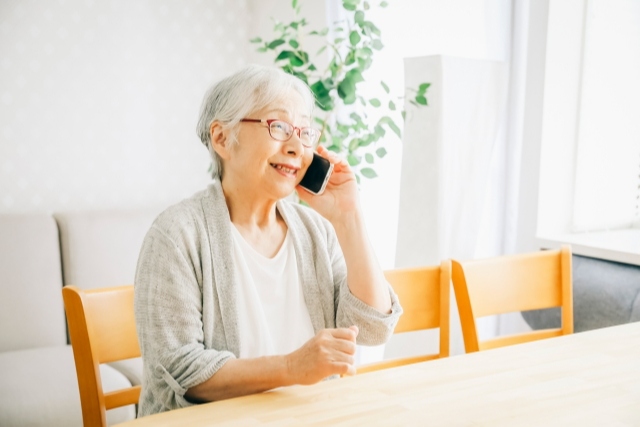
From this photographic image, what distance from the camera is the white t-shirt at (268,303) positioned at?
4.30 feet

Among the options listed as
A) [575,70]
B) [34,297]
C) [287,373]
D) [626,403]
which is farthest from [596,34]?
[34,297]

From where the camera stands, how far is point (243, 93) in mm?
1336

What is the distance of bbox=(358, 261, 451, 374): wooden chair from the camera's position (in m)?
1.52

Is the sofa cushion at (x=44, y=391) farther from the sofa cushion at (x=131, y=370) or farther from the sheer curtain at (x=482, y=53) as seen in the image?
the sheer curtain at (x=482, y=53)

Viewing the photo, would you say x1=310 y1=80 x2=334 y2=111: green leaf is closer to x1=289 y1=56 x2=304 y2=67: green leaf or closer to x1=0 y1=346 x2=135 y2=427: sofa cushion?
x1=289 y1=56 x2=304 y2=67: green leaf

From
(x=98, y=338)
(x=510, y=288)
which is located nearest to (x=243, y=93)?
(x=98, y=338)

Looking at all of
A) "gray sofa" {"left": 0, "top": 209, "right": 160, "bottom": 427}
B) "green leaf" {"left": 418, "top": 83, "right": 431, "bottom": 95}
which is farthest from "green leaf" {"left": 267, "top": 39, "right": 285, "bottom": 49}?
"gray sofa" {"left": 0, "top": 209, "right": 160, "bottom": 427}

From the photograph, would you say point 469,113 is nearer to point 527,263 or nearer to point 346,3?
point 346,3

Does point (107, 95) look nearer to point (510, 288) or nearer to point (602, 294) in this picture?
point (510, 288)

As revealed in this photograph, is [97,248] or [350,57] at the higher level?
[350,57]

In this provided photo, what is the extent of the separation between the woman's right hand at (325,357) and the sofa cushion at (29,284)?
1783mm

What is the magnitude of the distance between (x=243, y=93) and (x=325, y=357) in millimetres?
614

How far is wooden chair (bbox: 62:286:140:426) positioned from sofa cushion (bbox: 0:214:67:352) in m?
1.30

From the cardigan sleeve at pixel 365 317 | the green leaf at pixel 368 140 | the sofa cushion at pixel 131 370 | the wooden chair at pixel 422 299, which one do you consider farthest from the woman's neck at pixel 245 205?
the green leaf at pixel 368 140
